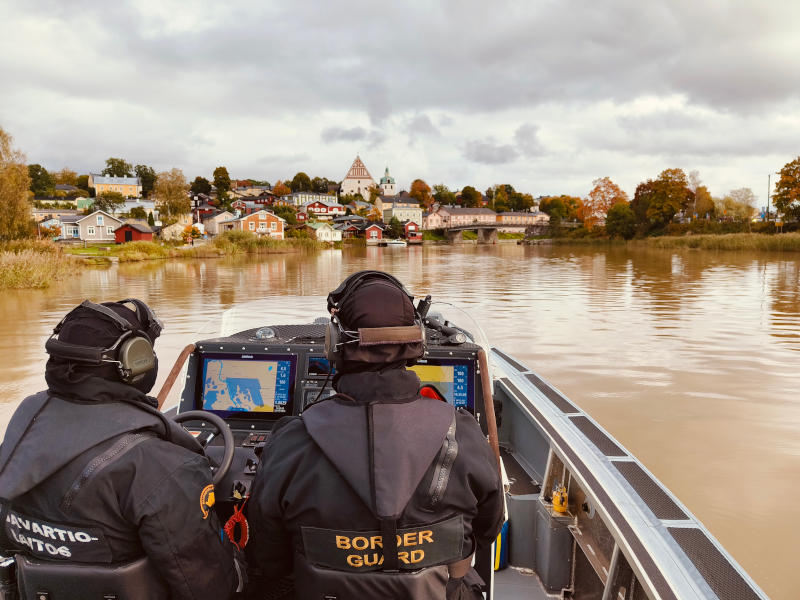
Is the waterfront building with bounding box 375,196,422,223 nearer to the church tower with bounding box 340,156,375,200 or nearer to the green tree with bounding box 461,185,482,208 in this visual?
the green tree with bounding box 461,185,482,208

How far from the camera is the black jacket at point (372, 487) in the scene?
4.59 feet

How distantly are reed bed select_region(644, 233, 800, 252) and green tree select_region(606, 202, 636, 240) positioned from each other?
16.2 metres

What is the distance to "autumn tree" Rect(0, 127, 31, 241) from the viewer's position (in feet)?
91.6

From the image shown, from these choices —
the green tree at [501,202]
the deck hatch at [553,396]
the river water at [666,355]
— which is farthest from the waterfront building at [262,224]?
the green tree at [501,202]

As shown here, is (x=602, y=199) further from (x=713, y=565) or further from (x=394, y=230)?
(x=713, y=565)

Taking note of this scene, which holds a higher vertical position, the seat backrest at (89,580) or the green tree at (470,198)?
the green tree at (470,198)

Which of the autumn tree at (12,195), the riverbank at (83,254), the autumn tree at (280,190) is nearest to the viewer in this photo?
the riverbank at (83,254)

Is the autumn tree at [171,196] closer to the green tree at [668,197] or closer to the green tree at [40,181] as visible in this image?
the green tree at [40,181]

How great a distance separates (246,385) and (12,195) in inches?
1237

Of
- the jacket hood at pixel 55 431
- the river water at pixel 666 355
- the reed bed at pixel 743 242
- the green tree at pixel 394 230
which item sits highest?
the green tree at pixel 394 230

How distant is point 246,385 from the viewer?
10.8ft

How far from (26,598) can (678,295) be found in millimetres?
20228

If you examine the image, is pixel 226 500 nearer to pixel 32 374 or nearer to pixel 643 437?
pixel 643 437

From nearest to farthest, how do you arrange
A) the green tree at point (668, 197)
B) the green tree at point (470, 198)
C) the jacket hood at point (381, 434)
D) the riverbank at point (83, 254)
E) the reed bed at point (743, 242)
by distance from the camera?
the jacket hood at point (381, 434) < the riverbank at point (83, 254) < the reed bed at point (743, 242) < the green tree at point (668, 197) < the green tree at point (470, 198)
